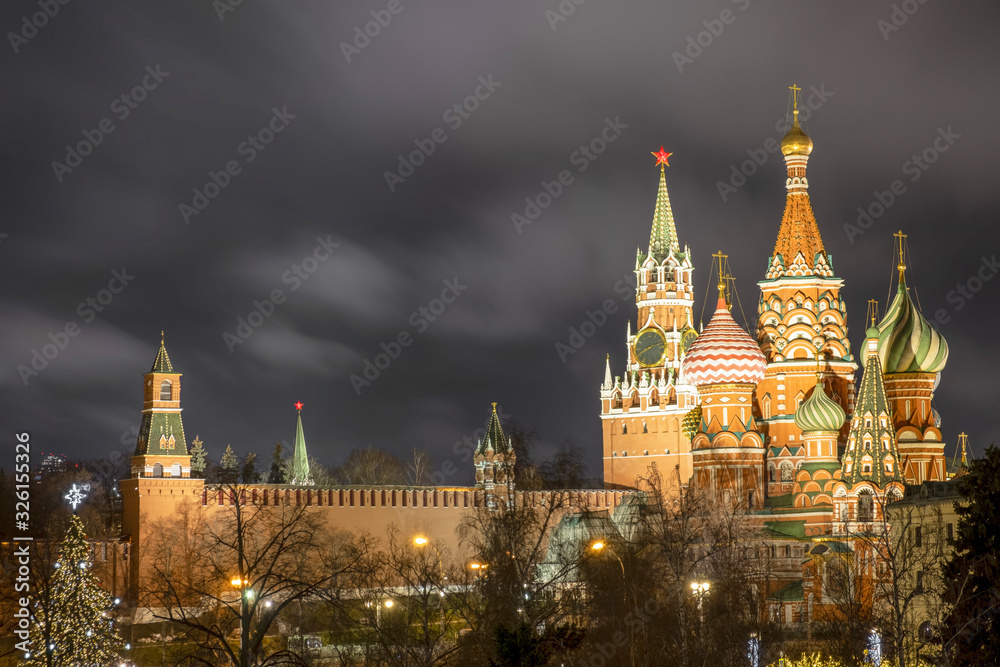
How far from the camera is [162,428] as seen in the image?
55.2 m

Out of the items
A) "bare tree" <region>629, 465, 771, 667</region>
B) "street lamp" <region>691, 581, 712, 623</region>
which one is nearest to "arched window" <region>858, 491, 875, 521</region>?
"bare tree" <region>629, 465, 771, 667</region>

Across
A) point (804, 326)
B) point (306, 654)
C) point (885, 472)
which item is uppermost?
point (804, 326)

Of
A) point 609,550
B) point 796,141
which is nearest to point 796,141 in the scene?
point 796,141


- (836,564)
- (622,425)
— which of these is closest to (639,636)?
(836,564)

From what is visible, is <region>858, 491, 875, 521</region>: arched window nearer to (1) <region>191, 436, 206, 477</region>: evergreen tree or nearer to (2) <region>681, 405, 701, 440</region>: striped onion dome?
(2) <region>681, 405, 701, 440</region>: striped onion dome

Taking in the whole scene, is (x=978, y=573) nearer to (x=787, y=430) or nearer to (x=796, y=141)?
(x=787, y=430)

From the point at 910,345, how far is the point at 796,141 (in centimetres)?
939

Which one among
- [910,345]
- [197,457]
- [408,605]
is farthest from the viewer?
[197,457]

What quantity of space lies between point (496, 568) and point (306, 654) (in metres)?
6.26

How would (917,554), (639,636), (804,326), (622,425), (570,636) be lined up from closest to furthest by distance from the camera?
1. (570,636)
2. (639,636)
3. (917,554)
4. (804,326)
5. (622,425)

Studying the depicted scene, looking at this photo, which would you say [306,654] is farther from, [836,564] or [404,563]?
[836,564]

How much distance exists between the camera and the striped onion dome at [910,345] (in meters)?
53.2

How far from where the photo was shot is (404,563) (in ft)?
111

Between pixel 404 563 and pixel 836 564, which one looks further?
pixel 836 564
